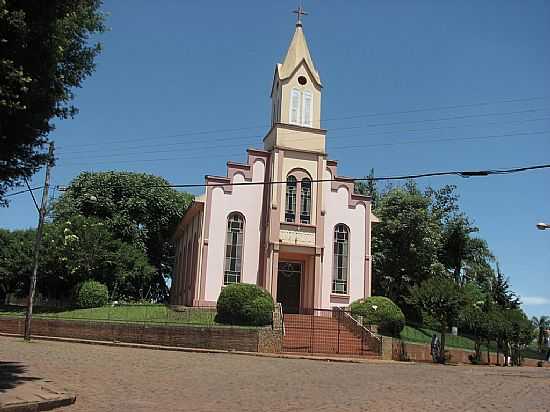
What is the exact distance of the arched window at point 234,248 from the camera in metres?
31.7

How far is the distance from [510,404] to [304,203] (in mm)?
21736

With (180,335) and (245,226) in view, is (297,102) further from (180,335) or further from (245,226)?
(180,335)

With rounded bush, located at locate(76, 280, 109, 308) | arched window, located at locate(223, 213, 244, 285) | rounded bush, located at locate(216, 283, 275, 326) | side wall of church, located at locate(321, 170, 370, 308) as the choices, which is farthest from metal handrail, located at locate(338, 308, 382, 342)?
rounded bush, located at locate(76, 280, 109, 308)

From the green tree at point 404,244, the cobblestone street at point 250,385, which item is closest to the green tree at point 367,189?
the green tree at point 404,244

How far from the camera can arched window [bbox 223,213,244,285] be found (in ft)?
104

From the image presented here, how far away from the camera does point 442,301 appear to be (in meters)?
26.6

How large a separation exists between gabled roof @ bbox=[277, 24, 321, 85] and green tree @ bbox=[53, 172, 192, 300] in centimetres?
1574

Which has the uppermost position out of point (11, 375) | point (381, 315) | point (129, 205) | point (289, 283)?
point (129, 205)

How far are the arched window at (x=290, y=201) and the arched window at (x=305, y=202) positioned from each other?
18.2 inches

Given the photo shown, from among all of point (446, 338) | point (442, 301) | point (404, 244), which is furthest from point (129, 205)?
point (442, 301)

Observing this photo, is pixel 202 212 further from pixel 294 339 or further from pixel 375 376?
pixel 375 376

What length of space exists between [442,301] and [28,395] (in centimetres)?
2035

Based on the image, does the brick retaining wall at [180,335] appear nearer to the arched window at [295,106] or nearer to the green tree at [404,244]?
the arched window at [295,106]

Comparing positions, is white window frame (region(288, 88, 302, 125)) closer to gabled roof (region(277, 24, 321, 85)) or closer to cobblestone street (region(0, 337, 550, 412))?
gabled roof (region(277, 24, 321, 85))
